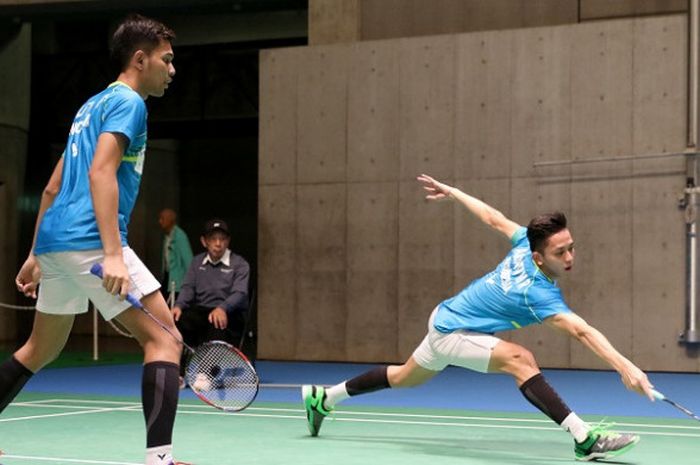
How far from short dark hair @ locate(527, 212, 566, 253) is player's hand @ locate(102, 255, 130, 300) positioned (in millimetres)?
2257

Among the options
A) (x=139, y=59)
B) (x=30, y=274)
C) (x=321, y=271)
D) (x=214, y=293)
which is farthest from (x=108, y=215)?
(x=321, y=271)

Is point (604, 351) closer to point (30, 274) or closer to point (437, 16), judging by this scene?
point (30, 274)

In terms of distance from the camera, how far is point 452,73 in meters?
13.1

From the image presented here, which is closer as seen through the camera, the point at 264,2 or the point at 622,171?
the point at 622,171

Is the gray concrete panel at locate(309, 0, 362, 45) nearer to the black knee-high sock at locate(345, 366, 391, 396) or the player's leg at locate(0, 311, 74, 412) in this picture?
the black knee-high sock at locate(345, 366, 391, 396)

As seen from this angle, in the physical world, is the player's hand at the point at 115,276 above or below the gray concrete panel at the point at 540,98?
below

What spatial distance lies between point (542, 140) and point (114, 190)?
358 inches

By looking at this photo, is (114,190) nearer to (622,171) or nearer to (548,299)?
(548,299)

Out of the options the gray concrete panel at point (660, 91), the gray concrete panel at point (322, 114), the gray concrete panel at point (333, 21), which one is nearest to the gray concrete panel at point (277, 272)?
the gray concrete panel at point (322, 114)

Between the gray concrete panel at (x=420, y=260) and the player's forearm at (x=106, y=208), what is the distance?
915 centimetres

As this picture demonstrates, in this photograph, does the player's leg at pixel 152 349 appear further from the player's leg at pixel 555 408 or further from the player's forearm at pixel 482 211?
the player's forearm at pixel 482 211

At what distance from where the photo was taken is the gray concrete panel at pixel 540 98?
12531mm

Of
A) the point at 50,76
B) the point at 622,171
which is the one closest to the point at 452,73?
the point at 622,171

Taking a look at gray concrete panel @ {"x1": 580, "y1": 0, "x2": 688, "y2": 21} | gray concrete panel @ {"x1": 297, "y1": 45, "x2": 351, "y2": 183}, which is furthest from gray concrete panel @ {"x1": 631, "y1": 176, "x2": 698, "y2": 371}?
gray concrete panel @ {"x1": 297, "y1": 45, "x2": 351, "y2": 183}
